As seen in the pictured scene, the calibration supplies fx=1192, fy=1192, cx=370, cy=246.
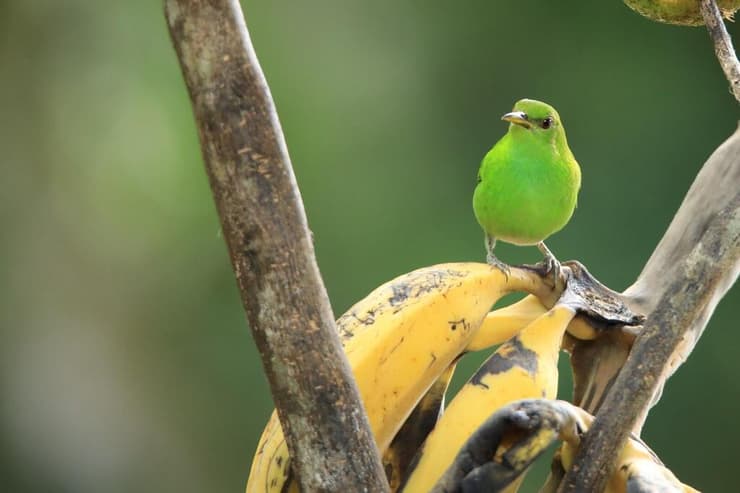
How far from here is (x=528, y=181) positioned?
1.73 m

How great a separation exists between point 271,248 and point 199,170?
4.02m

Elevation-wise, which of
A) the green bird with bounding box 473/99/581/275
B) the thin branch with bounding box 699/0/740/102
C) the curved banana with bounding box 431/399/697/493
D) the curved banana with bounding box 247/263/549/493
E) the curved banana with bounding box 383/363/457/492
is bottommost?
the curved banana with bounding box 383/363/457/492

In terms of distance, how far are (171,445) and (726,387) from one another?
2239mm

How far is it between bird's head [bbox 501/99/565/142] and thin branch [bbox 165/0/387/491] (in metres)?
0.77

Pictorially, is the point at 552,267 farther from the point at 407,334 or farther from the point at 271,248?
the point at 271,248

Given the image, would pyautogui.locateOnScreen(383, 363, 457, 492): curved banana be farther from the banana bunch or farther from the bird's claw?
the bird's claw

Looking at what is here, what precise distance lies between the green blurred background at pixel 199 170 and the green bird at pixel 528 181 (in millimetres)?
2829

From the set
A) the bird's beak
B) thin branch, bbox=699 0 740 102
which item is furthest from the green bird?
thin branch, bbox=699 0 740 102

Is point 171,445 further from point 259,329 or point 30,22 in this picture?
point 259,329

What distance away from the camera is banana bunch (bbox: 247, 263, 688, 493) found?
51.5 inches

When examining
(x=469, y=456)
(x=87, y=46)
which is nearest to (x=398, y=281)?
(x=469, y=456)

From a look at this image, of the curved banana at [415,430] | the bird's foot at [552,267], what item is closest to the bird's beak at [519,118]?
the bird's foot at [552,267]

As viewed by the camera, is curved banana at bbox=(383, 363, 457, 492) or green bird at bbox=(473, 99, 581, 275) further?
green bird at bbox=(473, 99, 581, 275)

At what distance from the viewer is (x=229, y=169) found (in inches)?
38.6
